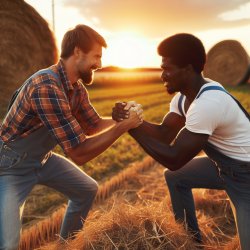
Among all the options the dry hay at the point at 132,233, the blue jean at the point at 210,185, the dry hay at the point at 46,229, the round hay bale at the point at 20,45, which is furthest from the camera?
the round hay bale at the point at 20,45

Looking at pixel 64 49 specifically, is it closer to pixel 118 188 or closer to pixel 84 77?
pixel 84 77

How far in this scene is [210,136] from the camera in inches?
143

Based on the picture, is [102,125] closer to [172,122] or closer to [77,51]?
[172,122]

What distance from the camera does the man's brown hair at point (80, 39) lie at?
369 cm

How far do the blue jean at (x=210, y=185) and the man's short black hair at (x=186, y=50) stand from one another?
0.99 m

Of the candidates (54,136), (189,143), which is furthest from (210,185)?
(54,136)

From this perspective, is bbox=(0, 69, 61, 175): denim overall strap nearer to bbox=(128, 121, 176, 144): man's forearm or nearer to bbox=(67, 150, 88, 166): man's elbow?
bbox=(67, 150, 88, 166): man's elbow

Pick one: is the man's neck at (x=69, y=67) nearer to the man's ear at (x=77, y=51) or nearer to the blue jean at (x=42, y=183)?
the man's ear at (x=77, y=51)

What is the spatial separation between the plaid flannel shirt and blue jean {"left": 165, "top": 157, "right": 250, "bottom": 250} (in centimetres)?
118

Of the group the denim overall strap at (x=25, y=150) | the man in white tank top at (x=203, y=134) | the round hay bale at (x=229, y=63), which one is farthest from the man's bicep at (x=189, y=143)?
the round hay bale at (x=229, y=63)

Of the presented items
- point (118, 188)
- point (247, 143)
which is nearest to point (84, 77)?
point (247, 143)

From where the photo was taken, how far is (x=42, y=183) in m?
4.00

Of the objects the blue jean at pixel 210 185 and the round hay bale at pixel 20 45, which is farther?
the round hay bale at pixel 20 45

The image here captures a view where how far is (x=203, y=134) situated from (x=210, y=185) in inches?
34.7
